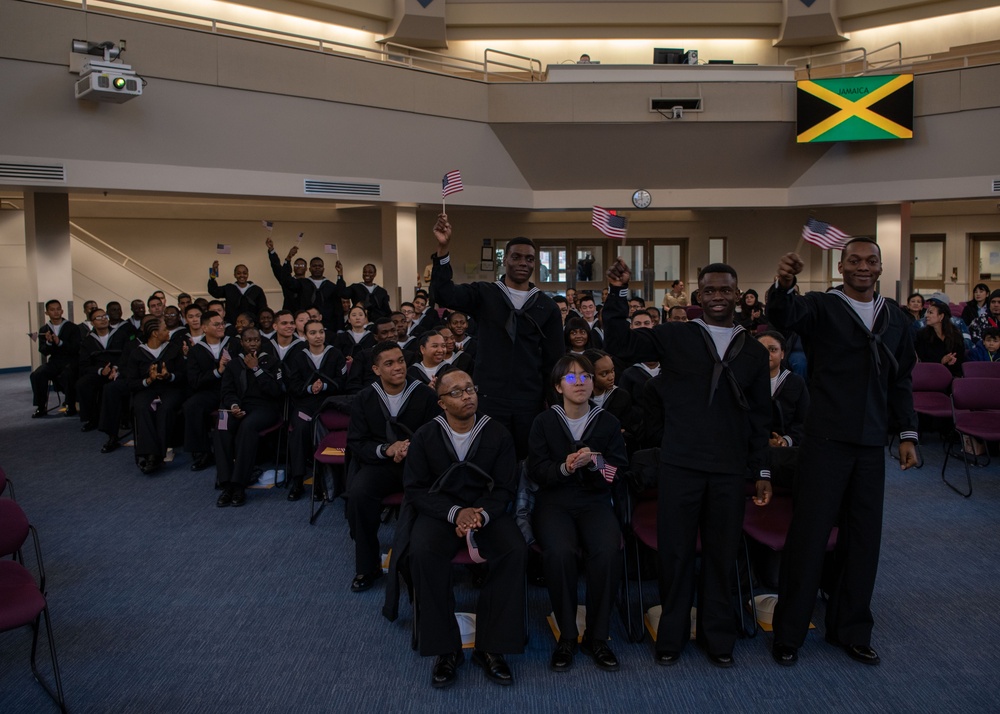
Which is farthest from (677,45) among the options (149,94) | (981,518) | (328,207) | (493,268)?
(981,518)

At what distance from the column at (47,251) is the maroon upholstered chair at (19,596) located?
8.77 meters

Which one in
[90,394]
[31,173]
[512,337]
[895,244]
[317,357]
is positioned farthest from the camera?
[895,244]

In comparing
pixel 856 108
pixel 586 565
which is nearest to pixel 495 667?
pixel 586 565

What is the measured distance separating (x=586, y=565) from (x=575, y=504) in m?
0.36

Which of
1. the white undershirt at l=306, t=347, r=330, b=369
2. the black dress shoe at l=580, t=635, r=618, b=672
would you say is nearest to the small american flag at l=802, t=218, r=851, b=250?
the black dress shoe at l=580, t=635, r=618, b=672

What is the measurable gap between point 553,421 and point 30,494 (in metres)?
4.93

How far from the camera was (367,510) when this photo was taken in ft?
14.1

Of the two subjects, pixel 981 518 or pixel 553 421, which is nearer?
pixel 553 421

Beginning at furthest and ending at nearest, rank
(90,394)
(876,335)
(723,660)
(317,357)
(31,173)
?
1. (31,173)
2. (90,394)
3. (317,357)
4. (723,660)
5. (876,335)

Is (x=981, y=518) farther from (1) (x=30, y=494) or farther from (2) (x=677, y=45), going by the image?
(2) (x=677, y=45)

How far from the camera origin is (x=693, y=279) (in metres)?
18.2

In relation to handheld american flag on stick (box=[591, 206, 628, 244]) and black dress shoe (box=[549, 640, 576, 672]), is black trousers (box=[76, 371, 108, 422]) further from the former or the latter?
black dress shoe (box=[549, 640, 576, 672])

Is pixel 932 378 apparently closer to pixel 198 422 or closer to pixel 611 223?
pixel 611 223

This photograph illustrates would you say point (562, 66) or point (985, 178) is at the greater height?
point (562, 66)
